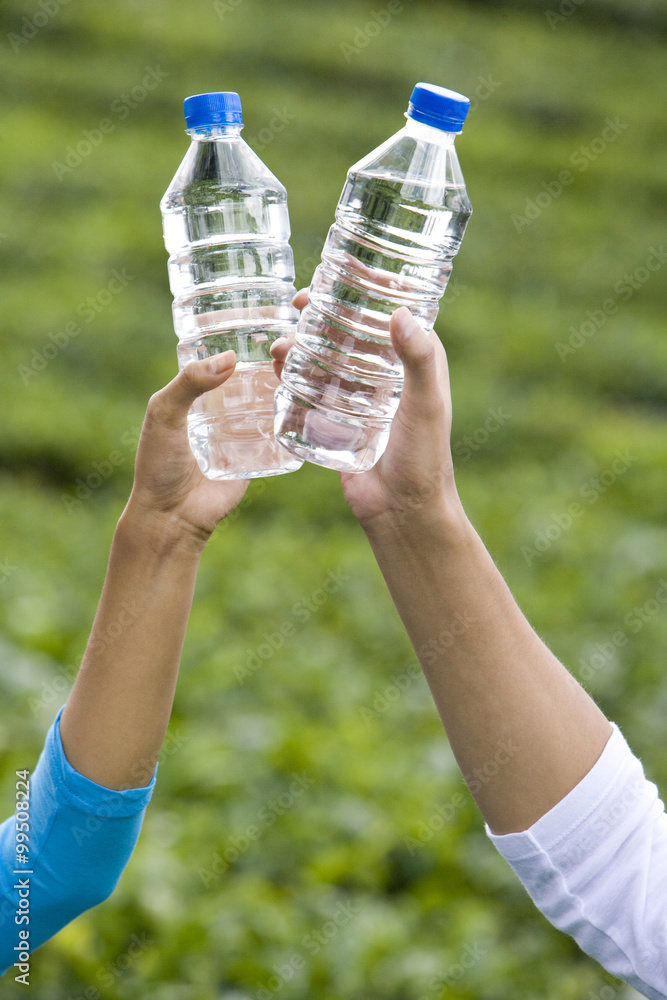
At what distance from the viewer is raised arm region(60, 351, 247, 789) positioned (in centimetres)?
192

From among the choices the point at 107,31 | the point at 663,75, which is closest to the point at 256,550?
the point at 107,31

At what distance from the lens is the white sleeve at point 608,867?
5.65 feet

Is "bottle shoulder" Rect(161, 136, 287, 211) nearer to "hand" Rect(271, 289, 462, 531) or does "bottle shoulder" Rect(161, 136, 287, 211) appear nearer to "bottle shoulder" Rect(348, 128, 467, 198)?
"bottle shoulder" Rect(348, 128, 467, 198)

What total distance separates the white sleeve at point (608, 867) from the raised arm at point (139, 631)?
0.64m

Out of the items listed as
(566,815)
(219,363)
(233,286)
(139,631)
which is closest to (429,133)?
(219,363)

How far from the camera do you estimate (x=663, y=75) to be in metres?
16.2

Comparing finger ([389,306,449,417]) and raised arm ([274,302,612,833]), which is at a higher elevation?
finger ([389,306,449,417])

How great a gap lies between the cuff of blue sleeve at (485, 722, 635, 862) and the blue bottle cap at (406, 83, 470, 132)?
1.03 metres

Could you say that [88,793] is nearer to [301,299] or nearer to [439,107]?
[301,299]

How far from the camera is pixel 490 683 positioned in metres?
1.74

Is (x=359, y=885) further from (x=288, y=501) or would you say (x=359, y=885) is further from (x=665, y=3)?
(x=665, y=3)

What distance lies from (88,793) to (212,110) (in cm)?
118

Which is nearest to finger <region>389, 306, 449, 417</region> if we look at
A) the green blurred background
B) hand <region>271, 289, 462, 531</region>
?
hand <region>271, 289, 462, 531</region>

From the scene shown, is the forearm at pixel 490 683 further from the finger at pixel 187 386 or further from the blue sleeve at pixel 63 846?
the blue sleeve at pixel 63 846
